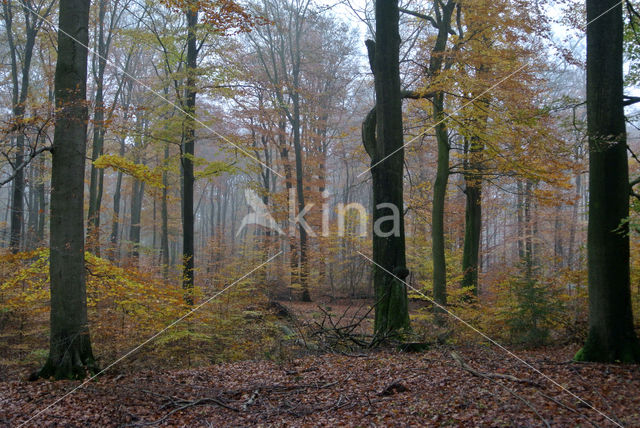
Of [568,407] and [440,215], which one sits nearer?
[568,407]

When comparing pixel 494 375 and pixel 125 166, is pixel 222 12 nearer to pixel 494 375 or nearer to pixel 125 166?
pixel 125 166

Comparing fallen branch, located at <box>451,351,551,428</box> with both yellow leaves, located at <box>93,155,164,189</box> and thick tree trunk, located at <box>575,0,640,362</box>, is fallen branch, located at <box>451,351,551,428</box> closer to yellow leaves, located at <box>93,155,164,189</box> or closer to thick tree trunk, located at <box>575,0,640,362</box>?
thick tree trunk, located at <box>575,0,640,362</box>

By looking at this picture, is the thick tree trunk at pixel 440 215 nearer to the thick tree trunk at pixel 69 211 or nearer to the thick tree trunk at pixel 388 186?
the thick tree trunk at pixel 388 186

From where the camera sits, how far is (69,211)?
634 cm

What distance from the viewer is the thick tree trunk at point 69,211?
6.15m

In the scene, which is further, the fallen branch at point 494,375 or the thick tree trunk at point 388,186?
the thick tree trunk at point 388,186

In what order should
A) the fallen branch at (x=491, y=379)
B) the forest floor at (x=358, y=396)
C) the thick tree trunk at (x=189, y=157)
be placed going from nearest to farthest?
the fallen branch at (x=491, y=379)
the forest floor at (x=358, y=396)
the thick tree trunk at (x=189, y=157)

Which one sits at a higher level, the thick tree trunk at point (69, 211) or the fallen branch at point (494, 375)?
the thick tree trunk at point (69, 211)

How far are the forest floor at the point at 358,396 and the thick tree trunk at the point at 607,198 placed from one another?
445 mm

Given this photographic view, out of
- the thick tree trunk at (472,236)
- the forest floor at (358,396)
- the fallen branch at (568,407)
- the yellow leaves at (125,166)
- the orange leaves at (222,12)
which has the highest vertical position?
the orange leaves at (222,12)

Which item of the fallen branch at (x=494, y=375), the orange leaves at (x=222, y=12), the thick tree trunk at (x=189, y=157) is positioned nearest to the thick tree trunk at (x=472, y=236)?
the fallen branch at (x=494, y=375)

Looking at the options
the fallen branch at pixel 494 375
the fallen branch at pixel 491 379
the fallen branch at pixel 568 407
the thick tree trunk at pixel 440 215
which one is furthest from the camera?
the thick tree trunk at pixel 440 215

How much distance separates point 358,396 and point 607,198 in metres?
4.21

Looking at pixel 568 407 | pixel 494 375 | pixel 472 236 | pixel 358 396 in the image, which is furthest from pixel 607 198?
pixel 472 236
